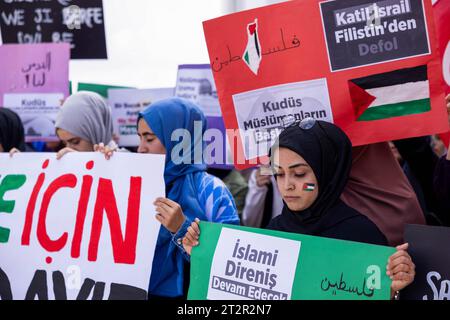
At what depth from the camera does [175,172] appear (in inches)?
118

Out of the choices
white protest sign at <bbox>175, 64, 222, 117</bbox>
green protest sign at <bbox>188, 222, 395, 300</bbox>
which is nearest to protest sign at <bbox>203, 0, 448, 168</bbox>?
green protest sign at <bbox>188, 222, 395, 300</bbox>

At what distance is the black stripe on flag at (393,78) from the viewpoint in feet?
8.65

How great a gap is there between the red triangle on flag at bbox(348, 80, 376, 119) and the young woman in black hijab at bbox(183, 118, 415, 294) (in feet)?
0.94

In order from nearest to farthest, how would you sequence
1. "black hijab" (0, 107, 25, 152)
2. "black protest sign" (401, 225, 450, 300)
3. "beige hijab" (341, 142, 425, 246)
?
1. "black protest sign" (401, 225, 450, 300)
2. "beige hijab" (341, 142, 425, 246)
3. "black hijab" (0, 107, 25, 152)

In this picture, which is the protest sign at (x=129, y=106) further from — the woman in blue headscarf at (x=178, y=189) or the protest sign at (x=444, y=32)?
the protest sign at (x=444, y=32)

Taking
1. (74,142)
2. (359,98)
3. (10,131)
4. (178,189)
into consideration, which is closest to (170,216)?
(178,189)

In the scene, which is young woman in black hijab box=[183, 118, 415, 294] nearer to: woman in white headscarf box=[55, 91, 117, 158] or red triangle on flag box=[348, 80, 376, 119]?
red triangle on flag box=[348, 80, 376, 119]

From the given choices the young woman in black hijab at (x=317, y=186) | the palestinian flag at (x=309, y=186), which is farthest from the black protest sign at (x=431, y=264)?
the palestinian flag at (x=309, y=186)

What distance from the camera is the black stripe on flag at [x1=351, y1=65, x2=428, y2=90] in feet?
8.65

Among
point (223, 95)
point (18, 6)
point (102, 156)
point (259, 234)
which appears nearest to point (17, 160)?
point (102, 156)

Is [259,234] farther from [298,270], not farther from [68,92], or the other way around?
[68,92]

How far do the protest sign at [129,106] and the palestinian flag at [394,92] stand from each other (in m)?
2.59

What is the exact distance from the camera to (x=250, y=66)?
283 centimetres
